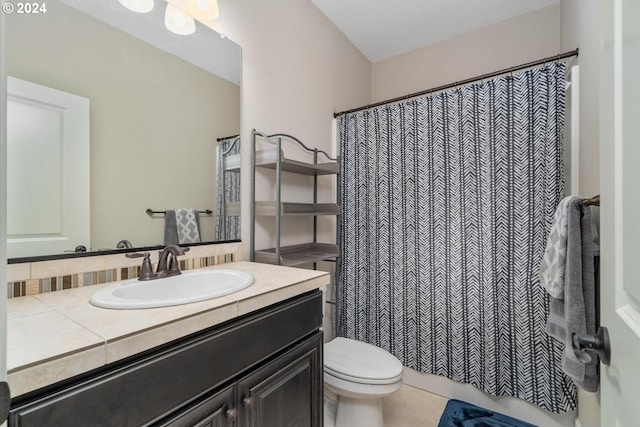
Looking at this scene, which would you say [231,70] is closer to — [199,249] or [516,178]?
[199,249]

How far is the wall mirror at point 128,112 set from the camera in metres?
0.91

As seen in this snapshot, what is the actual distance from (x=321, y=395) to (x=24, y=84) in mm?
1520

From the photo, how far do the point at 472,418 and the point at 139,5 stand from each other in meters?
2.61

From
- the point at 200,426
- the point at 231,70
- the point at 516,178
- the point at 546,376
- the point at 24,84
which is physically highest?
the point at 231,70

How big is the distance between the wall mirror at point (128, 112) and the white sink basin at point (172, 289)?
0.20 metres

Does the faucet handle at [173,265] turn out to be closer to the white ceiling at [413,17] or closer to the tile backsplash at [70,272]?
the tile backsplash at [70,272]

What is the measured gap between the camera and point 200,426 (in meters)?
0.74

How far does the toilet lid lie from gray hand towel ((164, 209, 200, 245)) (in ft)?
3.11

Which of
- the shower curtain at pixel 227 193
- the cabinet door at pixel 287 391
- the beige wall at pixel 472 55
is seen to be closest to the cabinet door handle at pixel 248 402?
the cabinet door at pixel 287 391

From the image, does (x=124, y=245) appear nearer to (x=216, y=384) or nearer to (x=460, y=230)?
(x=216, y=384)

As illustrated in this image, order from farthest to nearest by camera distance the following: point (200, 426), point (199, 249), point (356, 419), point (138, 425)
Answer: point (356, 419)
point (199, 249)
point (200, 426)
point (138, 425)

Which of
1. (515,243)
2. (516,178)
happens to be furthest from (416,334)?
(516,178)

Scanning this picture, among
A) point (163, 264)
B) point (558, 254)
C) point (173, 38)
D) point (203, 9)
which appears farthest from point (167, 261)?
point (558, 254)

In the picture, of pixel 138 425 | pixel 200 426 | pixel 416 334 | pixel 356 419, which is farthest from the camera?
pixel 416 334
